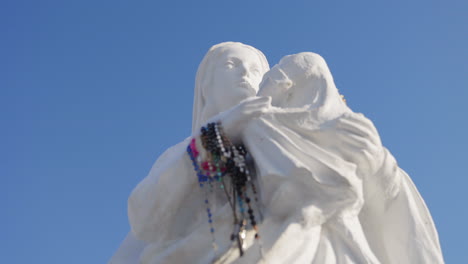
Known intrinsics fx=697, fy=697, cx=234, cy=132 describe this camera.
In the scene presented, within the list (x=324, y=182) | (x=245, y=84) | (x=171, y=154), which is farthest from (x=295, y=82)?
(x=171, y=154)

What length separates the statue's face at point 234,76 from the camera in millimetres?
6539

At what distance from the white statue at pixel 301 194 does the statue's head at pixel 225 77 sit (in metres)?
0.61

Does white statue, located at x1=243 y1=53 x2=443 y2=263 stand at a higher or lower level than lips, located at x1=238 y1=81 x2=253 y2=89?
lower

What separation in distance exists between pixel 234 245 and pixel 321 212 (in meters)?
0.71

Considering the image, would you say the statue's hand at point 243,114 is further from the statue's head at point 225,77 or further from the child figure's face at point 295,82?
the statue's head at point 225,77

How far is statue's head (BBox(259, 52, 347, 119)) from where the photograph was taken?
582cm

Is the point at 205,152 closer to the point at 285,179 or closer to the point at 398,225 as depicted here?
the point at 285,179

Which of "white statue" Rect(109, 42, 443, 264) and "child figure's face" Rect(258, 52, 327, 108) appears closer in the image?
"white statue" Rect(109, 42, 443, 264)

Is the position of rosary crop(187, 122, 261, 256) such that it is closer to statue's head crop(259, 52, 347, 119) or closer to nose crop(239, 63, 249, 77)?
statue's head crop(259, 52, 347, 119)

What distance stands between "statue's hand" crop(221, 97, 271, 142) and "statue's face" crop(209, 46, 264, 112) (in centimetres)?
96

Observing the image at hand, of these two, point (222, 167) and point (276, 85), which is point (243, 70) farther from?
point (222, 167)

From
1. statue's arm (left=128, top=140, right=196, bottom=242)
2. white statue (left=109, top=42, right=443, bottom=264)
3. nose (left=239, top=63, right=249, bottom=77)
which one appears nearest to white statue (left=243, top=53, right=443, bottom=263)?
white statue (left=109, top=42, right=443, bottom=264)

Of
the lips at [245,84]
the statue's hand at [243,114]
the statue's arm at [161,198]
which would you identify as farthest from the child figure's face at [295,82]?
the statue's arm at [161,198]

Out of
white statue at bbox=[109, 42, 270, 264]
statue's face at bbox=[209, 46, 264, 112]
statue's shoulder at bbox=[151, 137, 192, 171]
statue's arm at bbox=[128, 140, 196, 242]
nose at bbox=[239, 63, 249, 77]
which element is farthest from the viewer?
nose at bbox=[239, 63, 249, 77]
